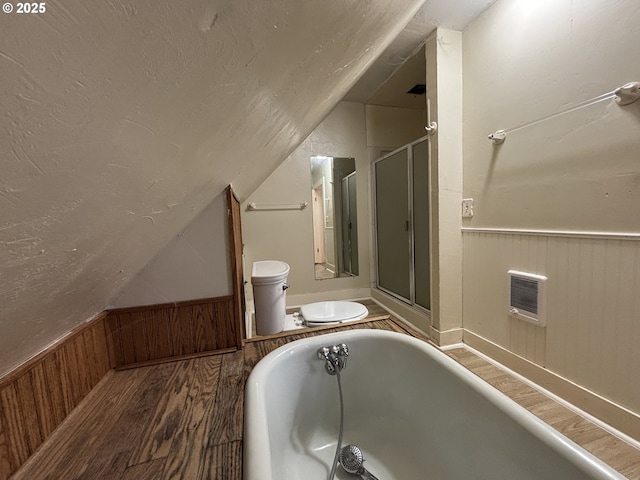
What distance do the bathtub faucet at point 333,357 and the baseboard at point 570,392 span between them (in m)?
1.01

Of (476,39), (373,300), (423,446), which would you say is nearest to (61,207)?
(423,446)

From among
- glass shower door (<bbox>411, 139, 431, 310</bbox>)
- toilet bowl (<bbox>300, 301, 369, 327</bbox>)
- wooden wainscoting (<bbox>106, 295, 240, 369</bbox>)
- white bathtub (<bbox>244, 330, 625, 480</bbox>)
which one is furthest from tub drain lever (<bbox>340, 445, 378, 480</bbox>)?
glass shower door (<bbox>411, 139, 431, 310</bbox>)

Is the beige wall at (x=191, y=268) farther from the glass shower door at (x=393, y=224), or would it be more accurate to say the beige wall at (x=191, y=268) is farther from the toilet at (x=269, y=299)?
the glass shower door at (x=393, y=224)

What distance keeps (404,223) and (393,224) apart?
8.6 inches

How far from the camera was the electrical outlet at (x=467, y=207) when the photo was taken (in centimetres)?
164

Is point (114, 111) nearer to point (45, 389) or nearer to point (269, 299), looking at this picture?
point (45, 389)

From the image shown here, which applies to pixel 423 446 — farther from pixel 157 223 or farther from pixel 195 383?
pixel 157 223

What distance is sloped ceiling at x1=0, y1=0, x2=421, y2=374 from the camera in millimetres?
210

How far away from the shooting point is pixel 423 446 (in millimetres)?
999

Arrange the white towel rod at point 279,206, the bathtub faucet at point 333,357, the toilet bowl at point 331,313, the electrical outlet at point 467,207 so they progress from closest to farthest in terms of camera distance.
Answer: the bathtub faucet at point 333,357 → the electrical outlet at point 467,207 → the toilet bowl at point 331,313 → the white towel rod at point 279,206

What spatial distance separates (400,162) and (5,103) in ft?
8.09

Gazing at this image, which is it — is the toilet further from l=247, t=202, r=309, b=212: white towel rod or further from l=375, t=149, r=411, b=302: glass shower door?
l=375, t=149, r=411, b=302: glass shower door

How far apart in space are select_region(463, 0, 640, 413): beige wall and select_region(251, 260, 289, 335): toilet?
1.29m

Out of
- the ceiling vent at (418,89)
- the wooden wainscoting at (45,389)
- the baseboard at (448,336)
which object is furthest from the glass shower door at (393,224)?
the wooden wainscoting at (45,389)
